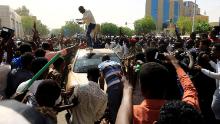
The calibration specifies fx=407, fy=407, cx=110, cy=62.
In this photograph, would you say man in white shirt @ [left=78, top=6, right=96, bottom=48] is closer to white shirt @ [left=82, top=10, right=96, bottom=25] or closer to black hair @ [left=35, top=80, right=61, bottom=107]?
white shirt @ [left=82, top=10, right=96, bottom=25]

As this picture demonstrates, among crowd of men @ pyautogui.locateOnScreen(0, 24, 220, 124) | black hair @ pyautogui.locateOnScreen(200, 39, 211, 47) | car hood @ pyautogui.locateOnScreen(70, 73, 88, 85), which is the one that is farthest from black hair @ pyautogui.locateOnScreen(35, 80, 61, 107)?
car hood @ pyautogui.locateOnScreen(70, 73, 88, 85)

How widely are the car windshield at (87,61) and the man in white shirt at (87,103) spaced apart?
436 cm

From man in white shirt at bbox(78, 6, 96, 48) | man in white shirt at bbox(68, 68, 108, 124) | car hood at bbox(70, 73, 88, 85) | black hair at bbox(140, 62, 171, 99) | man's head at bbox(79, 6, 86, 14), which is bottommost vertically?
car hood at bbox(70, 73, 88, 85)

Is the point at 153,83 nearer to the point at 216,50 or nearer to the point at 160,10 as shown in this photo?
the point at 216,50

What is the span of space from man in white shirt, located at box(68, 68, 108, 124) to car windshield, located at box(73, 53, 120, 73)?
14.3 ft

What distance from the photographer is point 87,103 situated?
189 inches

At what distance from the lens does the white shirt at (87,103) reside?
477cm

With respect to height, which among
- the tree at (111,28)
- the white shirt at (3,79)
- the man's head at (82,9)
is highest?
the man's head at (82,9)

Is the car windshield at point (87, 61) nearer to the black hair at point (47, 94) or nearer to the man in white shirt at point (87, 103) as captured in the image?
the man in white shirt at point (87, 103)

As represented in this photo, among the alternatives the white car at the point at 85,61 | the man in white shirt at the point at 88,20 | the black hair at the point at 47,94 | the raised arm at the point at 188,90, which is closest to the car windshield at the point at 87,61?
the white car at the point at 85,61

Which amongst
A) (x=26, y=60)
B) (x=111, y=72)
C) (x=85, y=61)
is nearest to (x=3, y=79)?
(x=26, y=60)

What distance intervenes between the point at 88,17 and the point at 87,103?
7.93 m

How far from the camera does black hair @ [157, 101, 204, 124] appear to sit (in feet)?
6.55

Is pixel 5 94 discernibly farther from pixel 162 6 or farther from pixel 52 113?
pixel 162 6
